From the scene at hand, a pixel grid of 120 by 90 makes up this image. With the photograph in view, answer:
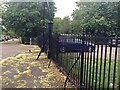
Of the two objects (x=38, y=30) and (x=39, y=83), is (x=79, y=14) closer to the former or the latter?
(x=38, y=30)

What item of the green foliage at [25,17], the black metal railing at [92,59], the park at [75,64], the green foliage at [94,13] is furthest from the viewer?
the green foliage at [94,13]

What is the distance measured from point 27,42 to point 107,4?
13.2 metres

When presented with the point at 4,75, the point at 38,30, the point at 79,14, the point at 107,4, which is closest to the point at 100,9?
the point at 107,4

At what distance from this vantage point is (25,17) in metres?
29.1

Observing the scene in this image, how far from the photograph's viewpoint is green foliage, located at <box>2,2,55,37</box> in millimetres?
28953

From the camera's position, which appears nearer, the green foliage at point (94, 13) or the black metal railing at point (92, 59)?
the black metal railing at point (92, 59)

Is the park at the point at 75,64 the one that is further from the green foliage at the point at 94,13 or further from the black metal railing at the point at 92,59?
the green foliage at the point at 94,13

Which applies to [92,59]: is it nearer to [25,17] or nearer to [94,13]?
[25,17]

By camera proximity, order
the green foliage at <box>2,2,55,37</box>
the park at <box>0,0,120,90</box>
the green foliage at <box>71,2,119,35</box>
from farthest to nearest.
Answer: the green foliage at <box>71,2,119,35</box>
the green foliage at <box>2,2,55,37</box>
the park at <box>0,0,120,90</box>

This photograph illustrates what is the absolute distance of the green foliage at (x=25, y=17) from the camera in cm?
2895

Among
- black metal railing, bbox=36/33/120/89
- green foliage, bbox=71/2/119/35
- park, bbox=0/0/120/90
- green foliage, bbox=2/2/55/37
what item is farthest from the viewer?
green foliage, bbox=71/2/119/35

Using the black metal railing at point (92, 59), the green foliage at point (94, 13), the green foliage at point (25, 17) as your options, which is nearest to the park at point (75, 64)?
the black metal railing at point (92, 59)

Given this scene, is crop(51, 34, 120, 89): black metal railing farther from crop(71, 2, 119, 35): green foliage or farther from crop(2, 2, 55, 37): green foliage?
crop(71, 2, 119, 35): green foliage

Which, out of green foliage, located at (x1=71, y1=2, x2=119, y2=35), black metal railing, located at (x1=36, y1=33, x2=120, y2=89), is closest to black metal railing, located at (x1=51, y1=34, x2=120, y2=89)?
black metal railing, located at (x1=36, y1=33, x2=120, y2=89)
